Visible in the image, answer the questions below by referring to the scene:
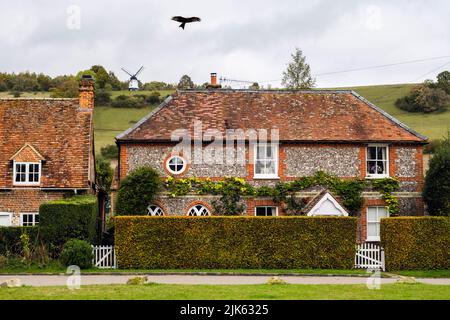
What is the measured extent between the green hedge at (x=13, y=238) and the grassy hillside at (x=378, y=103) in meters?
47.1

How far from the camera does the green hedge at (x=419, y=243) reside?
34.8 m

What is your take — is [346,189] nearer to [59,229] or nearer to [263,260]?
[263,260]

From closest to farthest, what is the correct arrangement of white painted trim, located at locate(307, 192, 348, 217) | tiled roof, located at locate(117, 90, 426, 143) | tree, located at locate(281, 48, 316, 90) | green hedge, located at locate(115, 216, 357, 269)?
green hedge, located at locate(115, 216, 357, 269)
white painted trim, located at locate(307, 192, 348, 217)
tiled roof, located at locate(117, 90, 426, 143)
tree, located at locate(281, 48, 316, 90)

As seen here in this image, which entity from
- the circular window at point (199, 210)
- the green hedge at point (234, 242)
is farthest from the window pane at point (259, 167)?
the green hedge at point (234, 242)

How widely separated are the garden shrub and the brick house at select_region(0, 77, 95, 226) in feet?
18.0

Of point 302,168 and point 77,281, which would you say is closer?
point 77,281

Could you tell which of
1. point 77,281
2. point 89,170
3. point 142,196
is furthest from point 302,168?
point 77,281

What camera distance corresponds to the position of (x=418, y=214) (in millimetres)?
41219

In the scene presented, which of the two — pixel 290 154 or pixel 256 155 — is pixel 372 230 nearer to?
pixel 290 154

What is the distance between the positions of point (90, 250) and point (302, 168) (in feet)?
41.9

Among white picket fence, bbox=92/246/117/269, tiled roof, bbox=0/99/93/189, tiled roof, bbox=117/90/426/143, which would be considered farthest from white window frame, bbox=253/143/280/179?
white picket fence, bbox=92/246/117/269

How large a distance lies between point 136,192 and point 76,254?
20.1ft

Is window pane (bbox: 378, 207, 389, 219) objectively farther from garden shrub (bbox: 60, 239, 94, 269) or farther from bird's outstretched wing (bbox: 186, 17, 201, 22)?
bird's outstretched wing (bbox: 186, 17, 201, 22)

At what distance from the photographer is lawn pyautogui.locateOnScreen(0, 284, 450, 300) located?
2086cm
